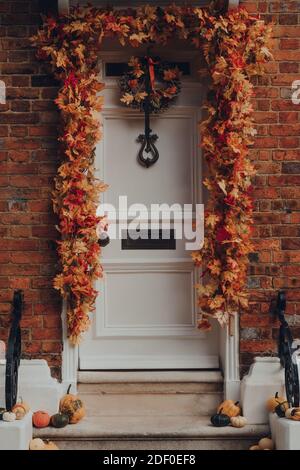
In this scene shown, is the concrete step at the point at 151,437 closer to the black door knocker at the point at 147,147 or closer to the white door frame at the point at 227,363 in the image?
the white door frame at the point at 227,363

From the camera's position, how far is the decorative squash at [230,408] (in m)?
4.63

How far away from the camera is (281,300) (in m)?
4.72

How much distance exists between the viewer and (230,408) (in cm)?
464

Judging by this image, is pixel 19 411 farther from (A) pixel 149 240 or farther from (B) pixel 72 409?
(A) pixel 149 240

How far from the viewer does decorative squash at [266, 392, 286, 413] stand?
456 cm

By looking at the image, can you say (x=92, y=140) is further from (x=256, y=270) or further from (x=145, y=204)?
(x=256, y=270)

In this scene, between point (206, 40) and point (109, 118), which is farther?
point (109, 118)

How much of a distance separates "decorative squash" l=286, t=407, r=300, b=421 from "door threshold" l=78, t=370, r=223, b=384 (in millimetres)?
733

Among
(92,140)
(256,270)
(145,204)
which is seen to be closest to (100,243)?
(145,204)

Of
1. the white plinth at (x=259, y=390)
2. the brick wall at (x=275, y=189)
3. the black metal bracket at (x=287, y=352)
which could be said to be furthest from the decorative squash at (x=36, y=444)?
the black metal bracket at (x=287, y=352)

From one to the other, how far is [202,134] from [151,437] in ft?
6.99

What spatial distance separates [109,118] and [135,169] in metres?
0.44

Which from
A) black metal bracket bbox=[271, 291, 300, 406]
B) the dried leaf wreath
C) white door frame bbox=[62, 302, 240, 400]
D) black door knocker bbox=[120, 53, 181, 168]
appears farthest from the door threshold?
black door knocker bbox=[120, 53, 181, 168]
